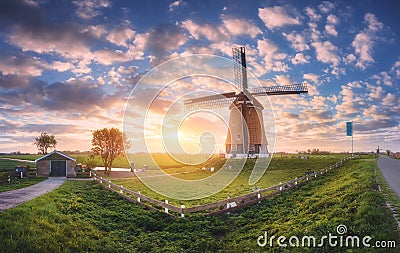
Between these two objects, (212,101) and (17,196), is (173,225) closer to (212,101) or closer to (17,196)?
(17,196)

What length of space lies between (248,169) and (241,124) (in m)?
8.66

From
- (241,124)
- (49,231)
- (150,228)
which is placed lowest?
(150,228)

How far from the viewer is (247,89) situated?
157ft

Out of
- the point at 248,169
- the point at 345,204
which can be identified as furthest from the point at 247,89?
the point at 345,204

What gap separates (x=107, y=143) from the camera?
4806 centimetres

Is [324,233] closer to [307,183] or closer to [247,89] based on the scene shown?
[307,183]

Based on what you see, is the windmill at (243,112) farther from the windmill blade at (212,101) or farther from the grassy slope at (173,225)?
the grassy slope at (173,225)

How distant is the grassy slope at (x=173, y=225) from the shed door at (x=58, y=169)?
75.0ft

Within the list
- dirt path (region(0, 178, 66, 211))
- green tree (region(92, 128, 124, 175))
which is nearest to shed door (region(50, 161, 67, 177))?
green tree (region(92, 128, 124, 175))

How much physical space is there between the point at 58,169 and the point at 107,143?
10.0m

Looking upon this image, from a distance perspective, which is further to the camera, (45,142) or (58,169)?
(45,142)

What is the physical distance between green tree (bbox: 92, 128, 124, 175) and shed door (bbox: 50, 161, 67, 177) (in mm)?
7687

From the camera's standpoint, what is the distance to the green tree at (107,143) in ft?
156

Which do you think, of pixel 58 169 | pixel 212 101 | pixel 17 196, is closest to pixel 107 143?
pixel 58 169
